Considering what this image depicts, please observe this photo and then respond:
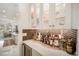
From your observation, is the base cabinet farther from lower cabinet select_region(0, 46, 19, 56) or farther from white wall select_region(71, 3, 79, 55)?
white wall select_region(71, 3, 79, 55)

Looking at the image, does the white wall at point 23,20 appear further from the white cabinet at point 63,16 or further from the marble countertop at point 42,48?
the white cabinet at point 63,16

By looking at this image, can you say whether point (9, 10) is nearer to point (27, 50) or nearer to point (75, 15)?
point (27, 50)

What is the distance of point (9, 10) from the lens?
1087 mm

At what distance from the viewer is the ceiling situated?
3.55 ft

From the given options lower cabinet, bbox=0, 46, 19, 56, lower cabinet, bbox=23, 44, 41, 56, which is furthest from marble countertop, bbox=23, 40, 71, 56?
lower cabinet, bbox=0, 46, 19, 56

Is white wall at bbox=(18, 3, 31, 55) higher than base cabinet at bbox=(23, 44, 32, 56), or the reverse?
white wall at bbox=(18, 3, 31, 55)

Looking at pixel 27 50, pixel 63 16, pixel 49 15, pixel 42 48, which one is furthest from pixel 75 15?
pixel 27 50

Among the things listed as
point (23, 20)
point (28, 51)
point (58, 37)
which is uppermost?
point (23, 20)

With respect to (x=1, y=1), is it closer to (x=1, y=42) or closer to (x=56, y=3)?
(x=1, y=42)

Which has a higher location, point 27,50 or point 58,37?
point 58,37

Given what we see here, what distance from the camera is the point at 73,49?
1.09 m

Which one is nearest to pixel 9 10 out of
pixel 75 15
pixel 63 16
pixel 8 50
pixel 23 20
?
pixel 23 20

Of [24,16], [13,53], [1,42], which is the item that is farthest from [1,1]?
[13,53]

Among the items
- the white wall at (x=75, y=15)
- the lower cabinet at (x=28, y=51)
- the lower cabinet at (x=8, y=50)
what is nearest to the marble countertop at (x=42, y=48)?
the lower cabinet at (x=28, y=51)
